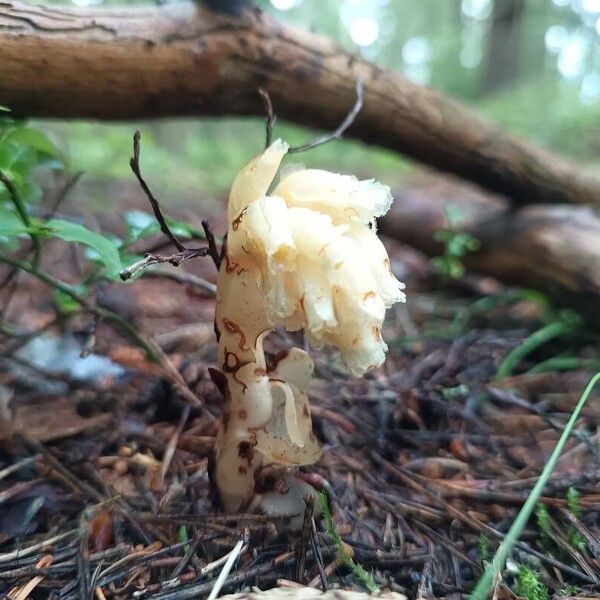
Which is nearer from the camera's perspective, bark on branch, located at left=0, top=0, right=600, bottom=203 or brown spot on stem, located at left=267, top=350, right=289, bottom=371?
brown spot on stem, located at left=267, top=350, right=289, bottom=371

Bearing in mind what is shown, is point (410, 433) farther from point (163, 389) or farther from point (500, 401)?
point (163, 389)

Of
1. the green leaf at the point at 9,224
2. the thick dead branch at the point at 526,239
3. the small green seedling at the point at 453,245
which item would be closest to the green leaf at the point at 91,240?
the green leaf at the point at 9,224

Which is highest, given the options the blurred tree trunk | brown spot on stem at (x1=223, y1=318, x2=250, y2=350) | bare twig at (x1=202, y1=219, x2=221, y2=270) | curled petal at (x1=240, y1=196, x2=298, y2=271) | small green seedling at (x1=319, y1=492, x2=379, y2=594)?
the blurred tree trunk

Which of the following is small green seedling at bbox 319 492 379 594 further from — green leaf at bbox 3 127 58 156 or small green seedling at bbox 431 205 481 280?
small green seedling at bbox 431 205 481 280

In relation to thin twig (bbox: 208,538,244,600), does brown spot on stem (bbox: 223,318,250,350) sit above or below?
above

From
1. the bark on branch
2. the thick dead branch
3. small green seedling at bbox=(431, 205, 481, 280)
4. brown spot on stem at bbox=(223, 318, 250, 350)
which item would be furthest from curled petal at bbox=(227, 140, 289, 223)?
small green seedling at bbox=(431, 205, 481, 280)

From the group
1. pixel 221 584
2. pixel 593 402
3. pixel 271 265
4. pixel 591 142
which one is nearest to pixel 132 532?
pixel 221 584

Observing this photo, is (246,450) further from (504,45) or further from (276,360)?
(504,45)
